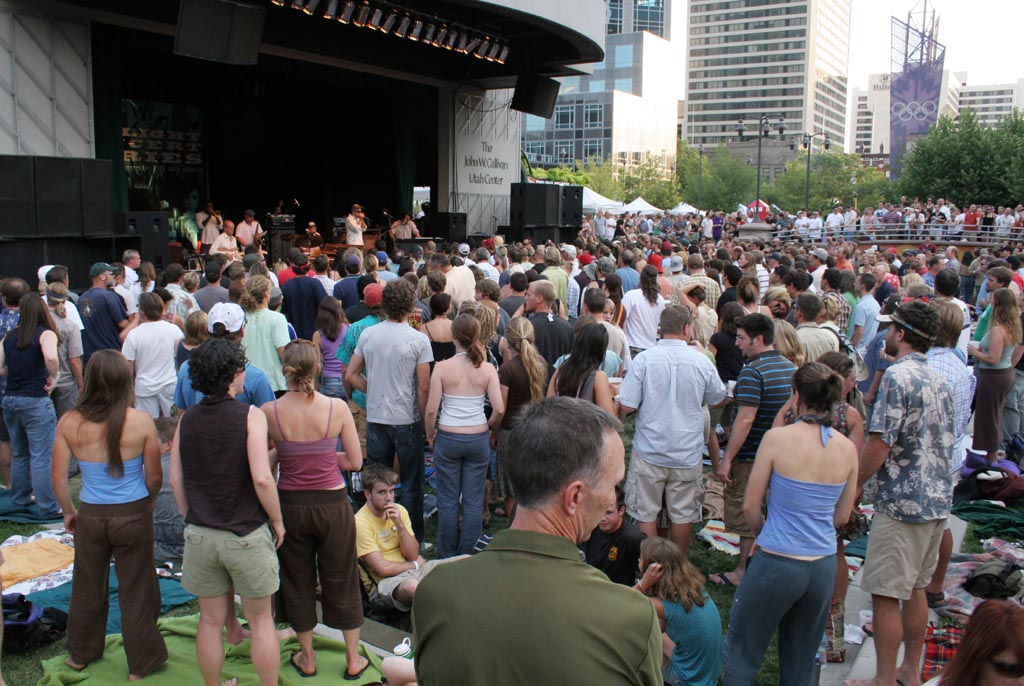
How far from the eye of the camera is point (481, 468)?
4875 mm

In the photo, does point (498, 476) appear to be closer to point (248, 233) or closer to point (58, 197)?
point (58, 197)

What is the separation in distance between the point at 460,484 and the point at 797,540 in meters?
2.22

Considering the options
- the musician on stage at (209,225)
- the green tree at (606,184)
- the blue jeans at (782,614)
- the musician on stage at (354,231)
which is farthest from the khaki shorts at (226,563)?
the green tree at (606,184)

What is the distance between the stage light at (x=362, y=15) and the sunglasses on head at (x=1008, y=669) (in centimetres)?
1350

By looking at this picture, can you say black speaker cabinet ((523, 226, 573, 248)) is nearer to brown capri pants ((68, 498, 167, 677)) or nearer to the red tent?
brown capri pants ((68, 498, 167, 677))

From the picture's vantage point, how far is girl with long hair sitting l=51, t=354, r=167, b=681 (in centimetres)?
359

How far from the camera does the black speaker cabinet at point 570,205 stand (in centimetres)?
2009

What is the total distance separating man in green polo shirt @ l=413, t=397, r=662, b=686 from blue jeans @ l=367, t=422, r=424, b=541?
135 inches

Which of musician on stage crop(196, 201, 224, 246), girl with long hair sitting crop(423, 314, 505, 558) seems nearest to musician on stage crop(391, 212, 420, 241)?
musician on stage crop(196, 201, 224, 246)

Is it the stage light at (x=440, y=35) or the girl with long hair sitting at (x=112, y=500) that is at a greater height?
the stage light at (x=440, y=35)

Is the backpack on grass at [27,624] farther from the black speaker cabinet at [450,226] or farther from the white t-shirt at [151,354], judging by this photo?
the black speaker cabinet at [450,226]

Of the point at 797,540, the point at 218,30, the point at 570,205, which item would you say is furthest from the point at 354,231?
the point at 797,540

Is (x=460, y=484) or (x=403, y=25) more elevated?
(x=403, y=25)

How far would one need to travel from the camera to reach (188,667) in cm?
389
